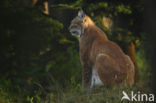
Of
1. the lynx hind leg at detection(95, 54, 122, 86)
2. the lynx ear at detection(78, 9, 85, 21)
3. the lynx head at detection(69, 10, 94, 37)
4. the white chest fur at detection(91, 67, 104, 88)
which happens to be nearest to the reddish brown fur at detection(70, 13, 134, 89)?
the lynx hind leg at detection(95, 54, 122, 86)

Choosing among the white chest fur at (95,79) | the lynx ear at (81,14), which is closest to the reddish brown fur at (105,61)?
the white chest fur at (95,79)

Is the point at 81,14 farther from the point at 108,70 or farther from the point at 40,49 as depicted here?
the point at 40,49

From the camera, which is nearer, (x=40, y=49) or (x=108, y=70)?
(x=40, y=49)

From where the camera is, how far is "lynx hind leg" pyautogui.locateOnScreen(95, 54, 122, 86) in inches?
227

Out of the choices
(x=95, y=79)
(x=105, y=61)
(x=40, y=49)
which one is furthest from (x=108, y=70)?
(x=40, y=49)

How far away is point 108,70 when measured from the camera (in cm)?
578

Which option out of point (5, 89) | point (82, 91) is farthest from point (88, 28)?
point (5, 89)

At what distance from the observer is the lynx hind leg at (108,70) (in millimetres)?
5758

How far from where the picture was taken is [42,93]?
19.6ft

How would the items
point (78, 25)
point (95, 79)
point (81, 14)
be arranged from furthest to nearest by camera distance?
point (78, 25) → point (81, 14) → point (95, 79)

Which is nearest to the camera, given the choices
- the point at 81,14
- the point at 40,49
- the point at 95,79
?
the point at 40,49

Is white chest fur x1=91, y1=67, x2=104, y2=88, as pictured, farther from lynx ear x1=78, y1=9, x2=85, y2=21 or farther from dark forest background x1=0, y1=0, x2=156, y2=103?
lynx ear x1=78, y1=9, x2=85, y2=21

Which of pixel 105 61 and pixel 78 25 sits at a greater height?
pixel 78 25

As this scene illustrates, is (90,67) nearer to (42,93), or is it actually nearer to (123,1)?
(42,93)
